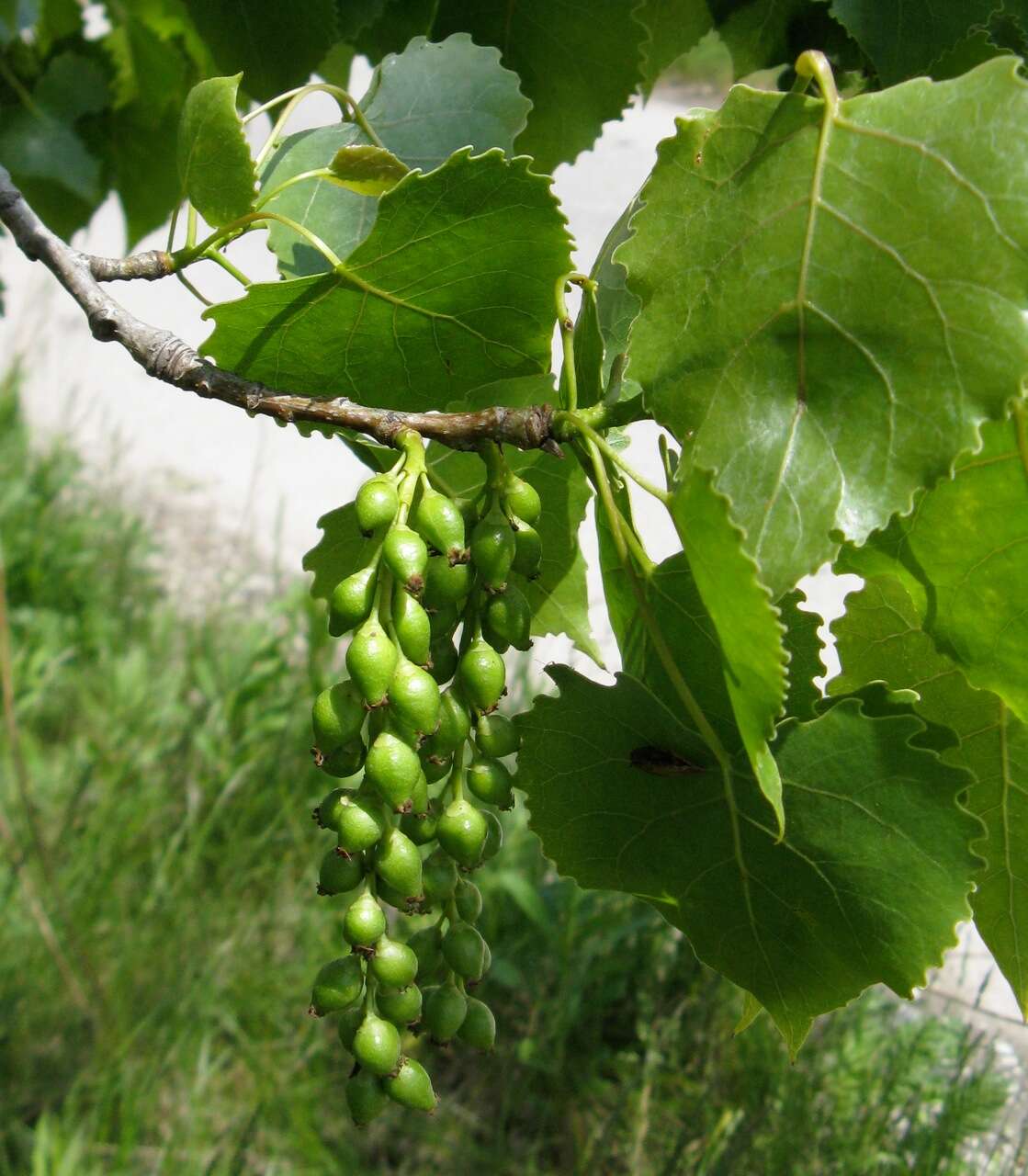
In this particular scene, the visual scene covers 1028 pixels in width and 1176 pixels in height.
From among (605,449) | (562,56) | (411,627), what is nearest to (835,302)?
(605,449)

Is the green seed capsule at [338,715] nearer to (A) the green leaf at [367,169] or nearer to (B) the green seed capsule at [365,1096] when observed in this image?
(B) the green seed capsule at [365,1096]

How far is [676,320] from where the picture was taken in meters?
0.61

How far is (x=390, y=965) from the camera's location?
64cm

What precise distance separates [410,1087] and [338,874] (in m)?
0.12

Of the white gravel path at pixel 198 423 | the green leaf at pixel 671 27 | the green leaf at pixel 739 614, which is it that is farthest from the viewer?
the white gravel path at pixel 198 423

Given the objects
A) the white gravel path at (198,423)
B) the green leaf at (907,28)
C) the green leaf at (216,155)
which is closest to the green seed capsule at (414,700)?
the green leaf at (216,155)

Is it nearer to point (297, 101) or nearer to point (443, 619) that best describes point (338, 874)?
point (443, 619)

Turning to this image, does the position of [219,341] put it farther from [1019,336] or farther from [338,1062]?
[338,1062]

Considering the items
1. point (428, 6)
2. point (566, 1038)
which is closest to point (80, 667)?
point (566, 1038)

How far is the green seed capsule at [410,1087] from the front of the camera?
2.16 feet

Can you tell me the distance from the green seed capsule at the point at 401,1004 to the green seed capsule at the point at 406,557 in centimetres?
20

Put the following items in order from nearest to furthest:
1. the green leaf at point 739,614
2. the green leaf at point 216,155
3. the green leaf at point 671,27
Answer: the green leaf at point 739,614, the green leaf at point 216,155, the green leaf at point 671,27

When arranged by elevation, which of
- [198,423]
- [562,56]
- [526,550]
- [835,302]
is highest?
[198,423]

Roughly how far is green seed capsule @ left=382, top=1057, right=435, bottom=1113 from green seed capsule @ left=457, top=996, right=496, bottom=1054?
31 mm
